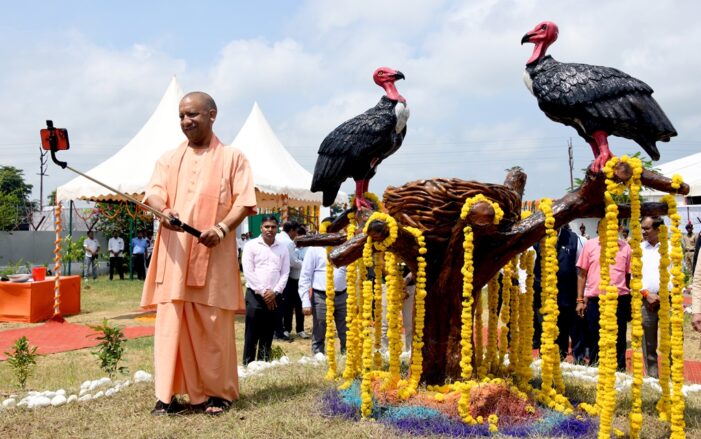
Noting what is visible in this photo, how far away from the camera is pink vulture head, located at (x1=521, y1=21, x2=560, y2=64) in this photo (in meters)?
3.39

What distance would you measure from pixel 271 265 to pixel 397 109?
298 cm

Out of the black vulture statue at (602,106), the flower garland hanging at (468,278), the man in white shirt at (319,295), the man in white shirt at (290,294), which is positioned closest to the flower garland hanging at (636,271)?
the black vulture statue at (602,106)

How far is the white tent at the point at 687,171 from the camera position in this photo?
16203 millimetres

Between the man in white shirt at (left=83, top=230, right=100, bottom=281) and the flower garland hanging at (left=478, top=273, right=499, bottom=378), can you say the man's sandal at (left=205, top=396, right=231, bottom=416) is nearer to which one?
the flower garland hanging at (left=478, top=273, right=499, bottom=378)

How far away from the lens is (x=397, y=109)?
13.0ft

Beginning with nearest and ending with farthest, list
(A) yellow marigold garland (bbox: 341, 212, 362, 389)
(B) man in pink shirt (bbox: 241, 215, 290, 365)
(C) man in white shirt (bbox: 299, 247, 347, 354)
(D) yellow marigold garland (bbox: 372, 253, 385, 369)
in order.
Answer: (A) yellow marigold garland (bbox: 341, 212, 362, 389) < (D) yellow marigold garland (bbox: 372, 253, 385, 369) < (B) man in pink shirt (bbox: 241, 215, 290, 365) < (C) man in white shirt (bbox: 299, 247, 347, 354)

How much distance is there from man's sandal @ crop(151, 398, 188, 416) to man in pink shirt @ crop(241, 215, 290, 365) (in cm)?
203

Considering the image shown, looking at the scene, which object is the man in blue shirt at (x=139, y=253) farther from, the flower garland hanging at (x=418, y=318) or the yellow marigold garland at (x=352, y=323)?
the flower garland hanging at (x=418, y=318)

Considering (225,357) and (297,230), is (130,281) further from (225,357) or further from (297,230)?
(225,357)

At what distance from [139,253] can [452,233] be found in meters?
15.3

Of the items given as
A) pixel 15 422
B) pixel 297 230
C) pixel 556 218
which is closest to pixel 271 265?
pixel 297 230

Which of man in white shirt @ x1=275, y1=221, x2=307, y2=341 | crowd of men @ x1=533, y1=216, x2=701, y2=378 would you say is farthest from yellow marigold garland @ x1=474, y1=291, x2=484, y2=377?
man in white shirt @ x1=275, y1=221, x2=307, y2=341

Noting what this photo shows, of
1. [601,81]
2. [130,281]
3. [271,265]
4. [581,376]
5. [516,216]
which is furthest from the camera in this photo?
[130,281]

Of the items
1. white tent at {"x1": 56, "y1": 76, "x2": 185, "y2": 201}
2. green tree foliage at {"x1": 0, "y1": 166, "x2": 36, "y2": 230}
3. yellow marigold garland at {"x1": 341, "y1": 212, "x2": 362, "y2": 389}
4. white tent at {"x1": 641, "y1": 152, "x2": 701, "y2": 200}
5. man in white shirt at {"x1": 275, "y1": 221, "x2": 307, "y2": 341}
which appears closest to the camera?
yellow marigold garland at {"x1": 341, "y1": 212, "x2": 362, "y2": 389}
